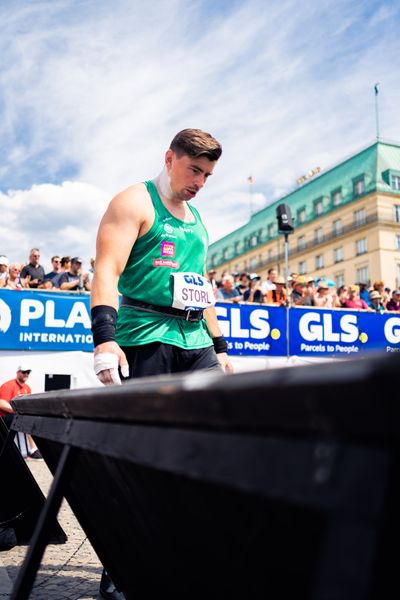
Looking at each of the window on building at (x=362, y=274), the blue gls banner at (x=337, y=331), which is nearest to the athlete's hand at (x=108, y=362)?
the blue gls banner at (x=337, y=331)

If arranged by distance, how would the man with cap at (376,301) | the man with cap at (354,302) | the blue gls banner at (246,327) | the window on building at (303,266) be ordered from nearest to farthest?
the blue gls banner at (246,327) → the man with cap at (354,302) → the man with cap at (376,301) → the window on building at (303,266)

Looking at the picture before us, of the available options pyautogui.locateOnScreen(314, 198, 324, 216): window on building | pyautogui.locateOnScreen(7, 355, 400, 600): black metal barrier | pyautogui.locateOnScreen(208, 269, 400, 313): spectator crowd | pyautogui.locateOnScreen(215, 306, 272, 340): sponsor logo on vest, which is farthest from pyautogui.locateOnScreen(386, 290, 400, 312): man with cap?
pyautogui.locateOnScreen(314, 198, 324, 216): window on building

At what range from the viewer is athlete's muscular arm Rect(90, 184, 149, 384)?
272 cm

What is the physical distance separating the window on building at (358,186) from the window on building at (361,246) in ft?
13.8

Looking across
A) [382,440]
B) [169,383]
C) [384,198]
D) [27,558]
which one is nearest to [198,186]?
[27,558]

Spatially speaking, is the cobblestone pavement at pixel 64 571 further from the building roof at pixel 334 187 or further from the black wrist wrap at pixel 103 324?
the building roof at pixel 334 187

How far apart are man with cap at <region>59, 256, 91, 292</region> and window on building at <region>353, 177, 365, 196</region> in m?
45.5

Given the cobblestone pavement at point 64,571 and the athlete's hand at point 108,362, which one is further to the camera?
the cobblestone pavement at point 64,571

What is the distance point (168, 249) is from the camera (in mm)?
3100

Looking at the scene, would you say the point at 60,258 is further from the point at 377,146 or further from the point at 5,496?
the point at 377,146

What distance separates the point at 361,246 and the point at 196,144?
52.0m

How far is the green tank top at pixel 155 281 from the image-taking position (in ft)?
9.95

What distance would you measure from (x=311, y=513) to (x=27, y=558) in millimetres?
834

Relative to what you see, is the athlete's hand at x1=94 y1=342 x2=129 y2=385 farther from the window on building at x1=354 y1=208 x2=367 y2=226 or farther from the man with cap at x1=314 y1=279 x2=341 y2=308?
the window on building at x1=354 y1=208 x2=367 y2=226
